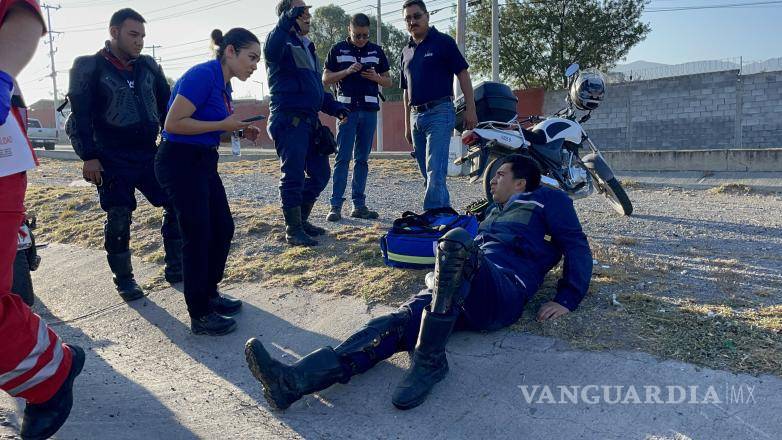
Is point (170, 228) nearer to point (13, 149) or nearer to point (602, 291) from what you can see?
point (13, 149)

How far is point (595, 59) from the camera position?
78.6 ft

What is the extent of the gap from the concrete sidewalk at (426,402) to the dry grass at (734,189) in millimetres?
6171

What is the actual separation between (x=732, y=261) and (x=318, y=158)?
133 inches

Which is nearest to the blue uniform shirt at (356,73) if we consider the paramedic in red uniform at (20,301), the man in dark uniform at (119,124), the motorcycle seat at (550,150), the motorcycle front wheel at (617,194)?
the motorcycle seat at (550,150)

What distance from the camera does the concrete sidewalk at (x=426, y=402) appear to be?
2434 mm

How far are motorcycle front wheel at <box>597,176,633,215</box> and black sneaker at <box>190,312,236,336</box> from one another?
13.1 feet

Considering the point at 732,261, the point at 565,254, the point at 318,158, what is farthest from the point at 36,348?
the point at 732,261

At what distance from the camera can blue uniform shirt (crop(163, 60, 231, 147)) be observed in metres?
3.39

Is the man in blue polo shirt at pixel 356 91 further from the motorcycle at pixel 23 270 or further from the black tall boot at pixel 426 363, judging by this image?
the black tall boot at pixel 426 363

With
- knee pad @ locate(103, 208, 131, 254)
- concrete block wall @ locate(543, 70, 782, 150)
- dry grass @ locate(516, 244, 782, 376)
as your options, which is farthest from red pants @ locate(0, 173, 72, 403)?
concrete block wall @ locate(543, 70, 782, 150)

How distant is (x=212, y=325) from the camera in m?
3.74

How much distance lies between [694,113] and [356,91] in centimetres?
1514

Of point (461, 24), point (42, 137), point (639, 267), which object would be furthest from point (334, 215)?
point (42, 137)

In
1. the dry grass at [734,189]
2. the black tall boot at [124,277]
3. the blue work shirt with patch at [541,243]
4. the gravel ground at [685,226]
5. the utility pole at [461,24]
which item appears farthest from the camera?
the utility pole at [461,24]
